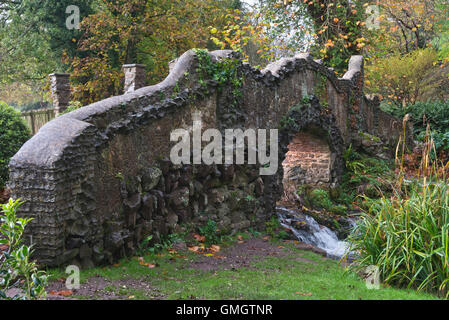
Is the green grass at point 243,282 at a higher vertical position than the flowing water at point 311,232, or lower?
higher

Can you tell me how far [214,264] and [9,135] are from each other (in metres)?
4.52

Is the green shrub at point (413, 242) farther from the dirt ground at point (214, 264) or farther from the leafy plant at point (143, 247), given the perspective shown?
the leafy plant at point (143, 247)

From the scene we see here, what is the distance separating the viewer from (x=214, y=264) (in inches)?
215

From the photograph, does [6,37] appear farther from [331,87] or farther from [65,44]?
[331,87]

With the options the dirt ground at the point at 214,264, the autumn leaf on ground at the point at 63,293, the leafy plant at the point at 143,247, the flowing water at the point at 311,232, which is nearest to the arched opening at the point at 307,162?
the flowing water at the point at 311,232

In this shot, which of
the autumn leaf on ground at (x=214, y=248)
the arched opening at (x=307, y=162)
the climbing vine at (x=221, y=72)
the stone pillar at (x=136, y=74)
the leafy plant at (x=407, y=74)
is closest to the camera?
the autumn leaf on ground at (x=214, y=248)

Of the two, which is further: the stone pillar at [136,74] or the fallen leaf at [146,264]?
the stone pillar at [136,74]

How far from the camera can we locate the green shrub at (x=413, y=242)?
4520mm

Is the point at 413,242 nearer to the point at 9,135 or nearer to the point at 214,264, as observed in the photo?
the point at 214,264

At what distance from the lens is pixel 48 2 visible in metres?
15.3

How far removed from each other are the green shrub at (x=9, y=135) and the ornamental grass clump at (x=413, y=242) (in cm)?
591

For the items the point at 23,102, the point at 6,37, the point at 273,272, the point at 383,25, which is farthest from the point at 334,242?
the point at 23,102

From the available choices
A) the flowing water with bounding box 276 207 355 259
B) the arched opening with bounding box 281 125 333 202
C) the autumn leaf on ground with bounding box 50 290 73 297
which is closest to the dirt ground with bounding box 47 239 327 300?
the autumn leaf on ground with bounding box 50 290 73 297

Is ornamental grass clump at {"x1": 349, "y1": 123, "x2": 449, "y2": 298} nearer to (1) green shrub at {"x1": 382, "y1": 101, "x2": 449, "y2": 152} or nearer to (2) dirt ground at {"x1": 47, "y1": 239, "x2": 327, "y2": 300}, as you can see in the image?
(2) dirt ground at {"x1": 47, "y1": 239, "x2": 327, "y2": 300}
